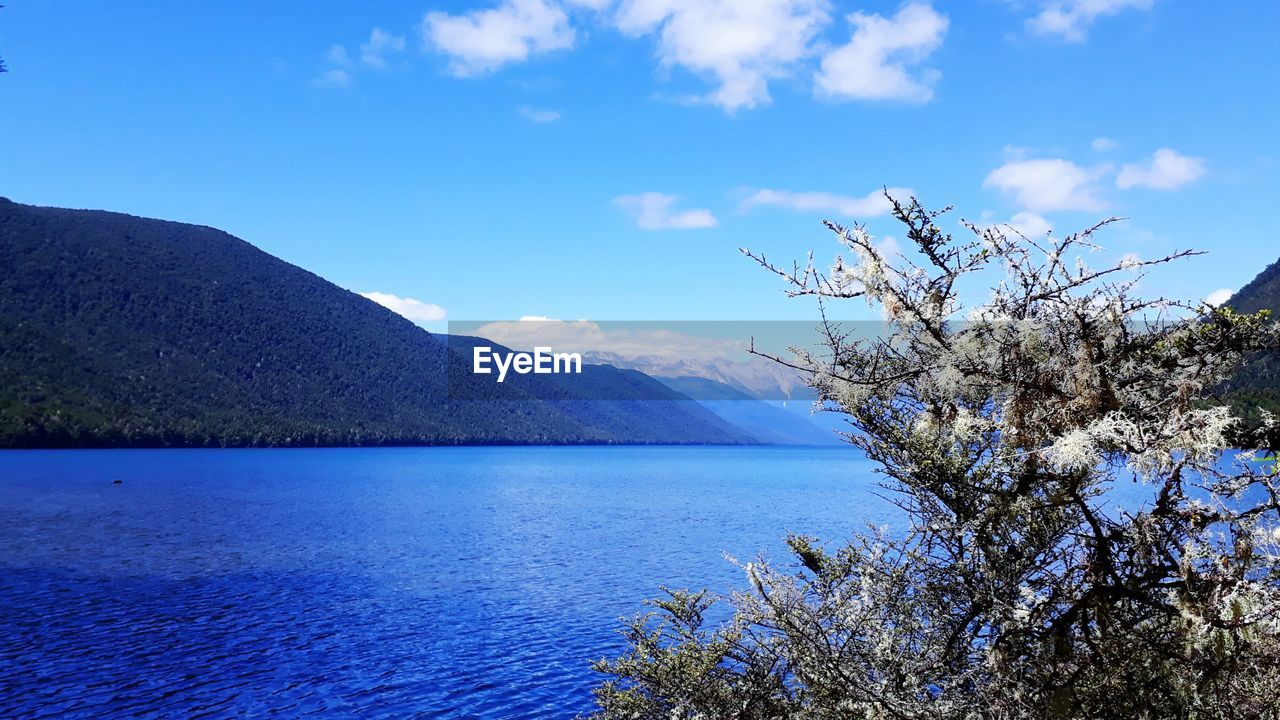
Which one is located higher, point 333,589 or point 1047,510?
point 1047,510

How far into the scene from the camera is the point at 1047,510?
25.6ft

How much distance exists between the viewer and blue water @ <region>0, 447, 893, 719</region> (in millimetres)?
27172

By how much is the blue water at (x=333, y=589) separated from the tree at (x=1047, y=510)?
19.4 m

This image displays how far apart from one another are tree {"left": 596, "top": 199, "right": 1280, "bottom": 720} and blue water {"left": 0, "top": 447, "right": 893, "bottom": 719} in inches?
765

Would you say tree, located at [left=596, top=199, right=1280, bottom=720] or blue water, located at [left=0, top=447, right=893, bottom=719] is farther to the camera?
blue water, located at [left=0, top=447, right=893, bottom=719]

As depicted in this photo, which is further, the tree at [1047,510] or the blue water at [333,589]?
the blue water at [333,589]

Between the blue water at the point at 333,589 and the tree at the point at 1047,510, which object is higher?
the tree at the point at 1047,510

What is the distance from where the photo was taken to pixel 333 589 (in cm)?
4562

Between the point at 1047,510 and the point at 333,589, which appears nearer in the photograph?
the point at 1047,510

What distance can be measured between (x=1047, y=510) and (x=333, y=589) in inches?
1743

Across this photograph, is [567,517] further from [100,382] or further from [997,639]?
[100,382]

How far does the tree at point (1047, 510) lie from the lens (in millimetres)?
5629

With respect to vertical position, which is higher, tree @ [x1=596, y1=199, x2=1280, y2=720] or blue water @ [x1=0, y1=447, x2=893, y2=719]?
A: tree @ [x1=596, y1=199, x2=1280, y2=720]

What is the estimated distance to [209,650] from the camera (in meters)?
31.8
